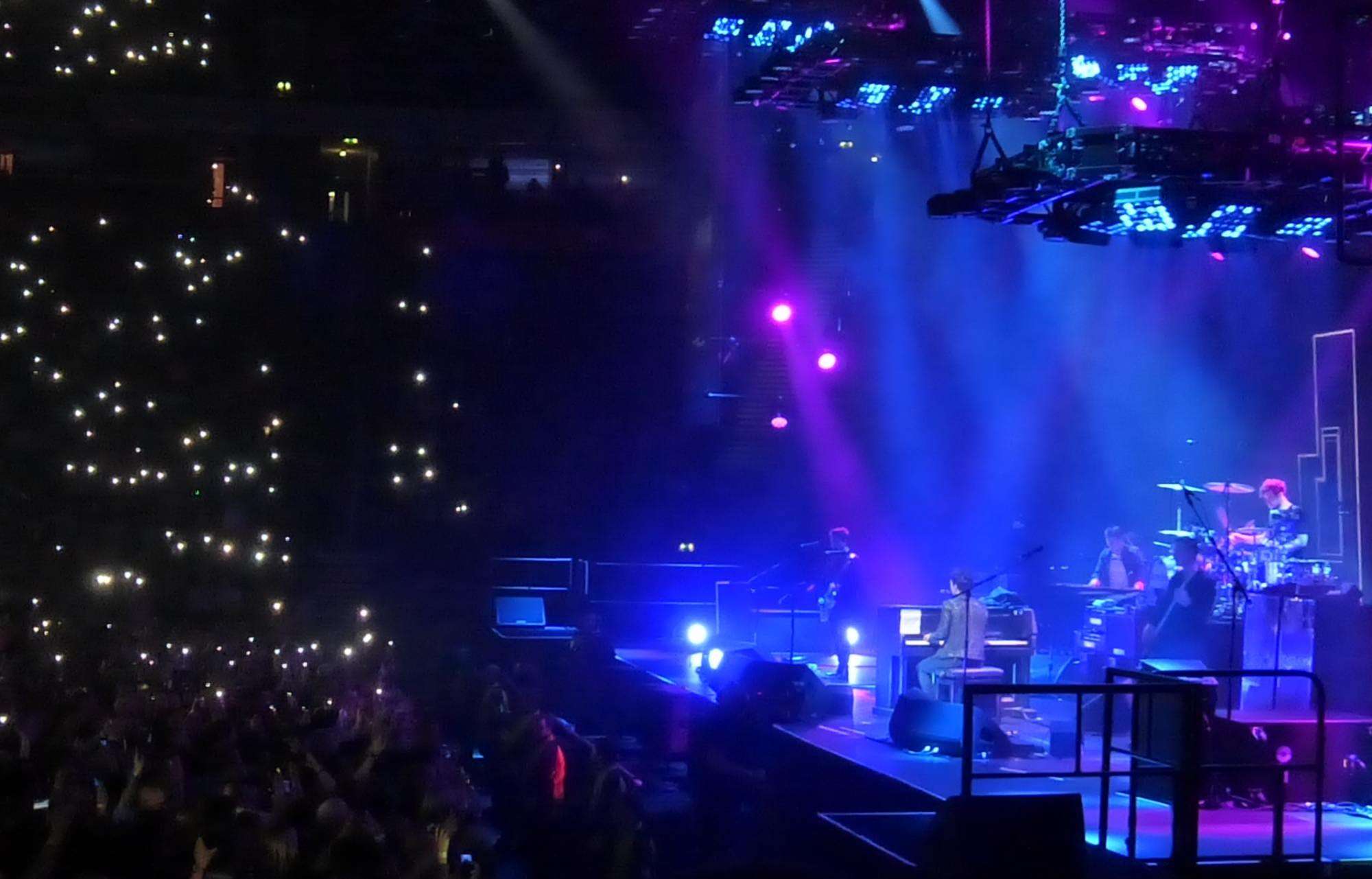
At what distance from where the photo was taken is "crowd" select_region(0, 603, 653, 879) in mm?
5062

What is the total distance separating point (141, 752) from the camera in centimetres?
641

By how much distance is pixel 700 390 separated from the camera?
1733 cm

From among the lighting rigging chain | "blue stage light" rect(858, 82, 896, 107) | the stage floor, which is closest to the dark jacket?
the stage floor

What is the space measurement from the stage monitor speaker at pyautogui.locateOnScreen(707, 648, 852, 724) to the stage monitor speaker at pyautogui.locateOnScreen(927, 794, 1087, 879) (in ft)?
12.3

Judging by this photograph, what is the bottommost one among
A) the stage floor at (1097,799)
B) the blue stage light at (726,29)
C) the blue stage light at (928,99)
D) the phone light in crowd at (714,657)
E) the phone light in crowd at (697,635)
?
the phone light in crowd at (697,635)

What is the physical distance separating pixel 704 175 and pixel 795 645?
5859mm

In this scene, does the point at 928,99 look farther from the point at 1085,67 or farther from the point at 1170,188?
the point at 1170,188

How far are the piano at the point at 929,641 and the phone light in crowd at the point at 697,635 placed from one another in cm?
390

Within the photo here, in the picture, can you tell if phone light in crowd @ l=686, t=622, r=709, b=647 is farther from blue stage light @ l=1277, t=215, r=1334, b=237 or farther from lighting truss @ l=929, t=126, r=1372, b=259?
blue stage light @ l=1277, t=215, r=1334, b=237

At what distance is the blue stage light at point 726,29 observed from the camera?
10180 mm

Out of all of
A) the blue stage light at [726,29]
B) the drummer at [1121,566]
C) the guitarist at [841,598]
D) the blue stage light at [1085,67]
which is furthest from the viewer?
the guitarist at [841,598]

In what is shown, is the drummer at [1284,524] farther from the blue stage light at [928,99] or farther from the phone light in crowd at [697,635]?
the phone light in crowd at [697,635]

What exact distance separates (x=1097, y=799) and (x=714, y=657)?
5.40m

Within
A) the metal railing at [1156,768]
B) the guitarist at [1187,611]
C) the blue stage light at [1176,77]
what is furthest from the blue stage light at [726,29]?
the metal railing at [1156,768]
